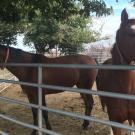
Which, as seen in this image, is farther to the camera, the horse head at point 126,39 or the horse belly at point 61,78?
the horse belly at point 61,78

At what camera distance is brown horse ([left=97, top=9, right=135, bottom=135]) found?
4.26 m

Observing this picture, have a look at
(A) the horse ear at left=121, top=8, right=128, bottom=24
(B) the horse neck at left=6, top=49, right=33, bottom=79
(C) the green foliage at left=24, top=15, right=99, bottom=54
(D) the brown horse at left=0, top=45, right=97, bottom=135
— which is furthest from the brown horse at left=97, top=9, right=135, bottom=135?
(C) the green foliage at left=24, top=15, right=99, bottom=54

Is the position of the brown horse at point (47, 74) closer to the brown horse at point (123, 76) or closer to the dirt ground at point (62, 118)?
the dirt ground at point (62, 118)

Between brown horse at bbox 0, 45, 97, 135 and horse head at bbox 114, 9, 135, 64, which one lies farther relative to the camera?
brown horse at bbox 0, 45, 97, 135

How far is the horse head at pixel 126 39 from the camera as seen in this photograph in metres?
4.20

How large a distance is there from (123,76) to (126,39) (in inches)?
21.9

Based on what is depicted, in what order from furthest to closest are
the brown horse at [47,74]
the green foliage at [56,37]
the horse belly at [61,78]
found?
the green foliage at [56,37] < the horse belly at [61,78] < the brown horse at [47,74]

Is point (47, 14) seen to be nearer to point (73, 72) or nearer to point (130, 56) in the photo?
point (73, 72)

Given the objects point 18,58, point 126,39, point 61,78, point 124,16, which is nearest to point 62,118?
point 61,78

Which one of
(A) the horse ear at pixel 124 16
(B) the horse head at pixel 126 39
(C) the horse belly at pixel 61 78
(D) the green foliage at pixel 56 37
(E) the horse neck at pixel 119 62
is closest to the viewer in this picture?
(B) the horse head at pixel 126 39

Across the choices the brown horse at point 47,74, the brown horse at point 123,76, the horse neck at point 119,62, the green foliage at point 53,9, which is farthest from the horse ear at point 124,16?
Answer: the green foliage at point 53,9

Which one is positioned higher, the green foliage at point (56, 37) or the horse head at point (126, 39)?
the horse head at point (126, 39)

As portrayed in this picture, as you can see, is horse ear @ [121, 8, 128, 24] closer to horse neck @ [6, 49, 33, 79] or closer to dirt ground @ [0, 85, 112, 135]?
dirt ground @ [0, 85, 112, 135]

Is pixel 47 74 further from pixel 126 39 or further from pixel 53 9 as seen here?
pixel 126 39
